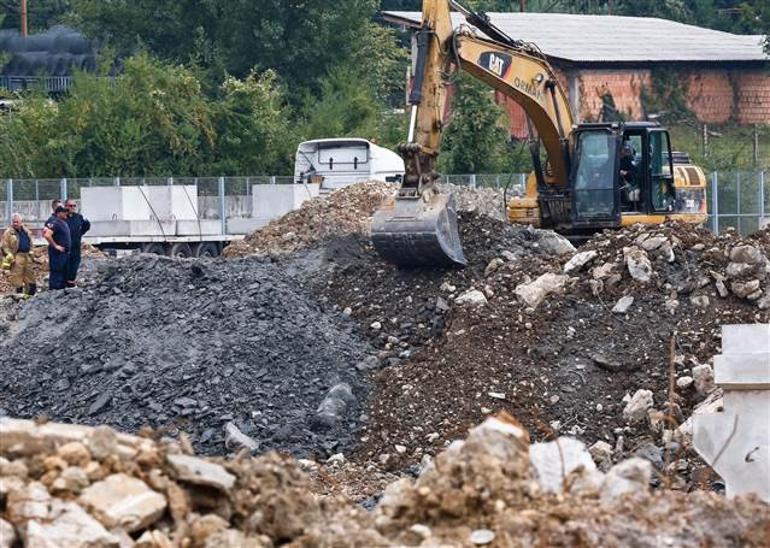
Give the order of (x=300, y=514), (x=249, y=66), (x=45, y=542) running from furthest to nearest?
(x=249, y=66) → (x=300, y=514) → (x=45, y=542)

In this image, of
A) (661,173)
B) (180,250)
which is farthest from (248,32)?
(661,173)

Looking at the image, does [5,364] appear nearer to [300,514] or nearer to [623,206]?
[623,206]

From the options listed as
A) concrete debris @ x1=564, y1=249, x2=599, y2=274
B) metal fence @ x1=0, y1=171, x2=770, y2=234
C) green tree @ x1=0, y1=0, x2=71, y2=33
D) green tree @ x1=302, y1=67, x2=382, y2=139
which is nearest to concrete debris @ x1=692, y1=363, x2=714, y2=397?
concrete debris @ x1=564, y1=249, x2=599, y2=274

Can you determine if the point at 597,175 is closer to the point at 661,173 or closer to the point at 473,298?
the point at 661,173

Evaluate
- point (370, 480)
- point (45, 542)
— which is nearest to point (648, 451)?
point (370, 480)

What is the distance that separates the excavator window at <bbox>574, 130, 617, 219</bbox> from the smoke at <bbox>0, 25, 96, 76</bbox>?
1383 inches

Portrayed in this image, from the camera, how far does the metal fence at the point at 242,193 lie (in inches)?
1278

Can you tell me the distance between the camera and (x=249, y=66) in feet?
156

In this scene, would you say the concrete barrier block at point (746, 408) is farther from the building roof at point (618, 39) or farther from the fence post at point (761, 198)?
the building roof at point (618, 39)

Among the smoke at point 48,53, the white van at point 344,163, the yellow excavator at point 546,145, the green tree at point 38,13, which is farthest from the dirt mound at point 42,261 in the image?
the green tree at point 38,13

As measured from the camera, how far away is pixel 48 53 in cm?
5550

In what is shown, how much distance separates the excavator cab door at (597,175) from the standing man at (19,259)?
7.50m

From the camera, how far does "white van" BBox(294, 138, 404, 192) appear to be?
34719 mm

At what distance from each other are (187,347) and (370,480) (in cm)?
330
